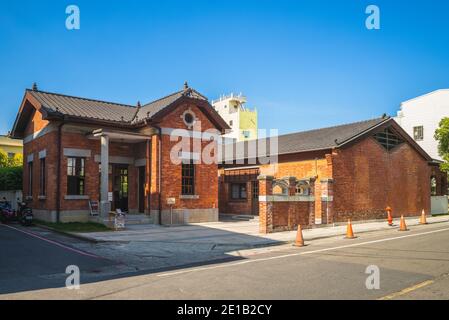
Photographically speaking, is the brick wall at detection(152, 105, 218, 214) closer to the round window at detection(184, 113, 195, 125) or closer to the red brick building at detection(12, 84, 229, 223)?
the red brick building at detection(12, 84, 229, 223)

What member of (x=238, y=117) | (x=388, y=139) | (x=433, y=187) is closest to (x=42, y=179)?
(x=388, y=139)

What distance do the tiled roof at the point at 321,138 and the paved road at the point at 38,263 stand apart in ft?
51.9

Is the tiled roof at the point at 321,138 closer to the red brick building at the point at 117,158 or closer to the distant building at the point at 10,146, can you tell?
the red brick building at the point at 117,158

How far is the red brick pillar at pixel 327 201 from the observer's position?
2122 centimetres

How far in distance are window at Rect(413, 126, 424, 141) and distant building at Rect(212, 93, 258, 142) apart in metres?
33.1

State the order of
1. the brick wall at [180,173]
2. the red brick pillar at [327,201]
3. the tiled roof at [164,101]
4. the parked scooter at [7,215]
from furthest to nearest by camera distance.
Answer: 1. the tiled roof at [164,101]
2. the red brick pillar at [327,201]
3. the parked scooter at [7,215]
4. the brick wall at [180,173]

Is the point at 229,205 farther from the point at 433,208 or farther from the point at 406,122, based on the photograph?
the point at 406,122

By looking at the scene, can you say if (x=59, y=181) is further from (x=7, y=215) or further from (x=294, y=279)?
(x=294, y=279)

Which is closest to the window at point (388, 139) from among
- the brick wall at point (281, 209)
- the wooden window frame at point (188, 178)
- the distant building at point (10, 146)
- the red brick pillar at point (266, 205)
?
the brick wall at point (281, 209)

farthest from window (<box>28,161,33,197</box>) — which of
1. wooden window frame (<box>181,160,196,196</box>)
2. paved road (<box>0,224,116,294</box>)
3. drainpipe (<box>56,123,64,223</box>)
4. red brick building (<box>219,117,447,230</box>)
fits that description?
red brick building (<box>219,117,447,230</box>)

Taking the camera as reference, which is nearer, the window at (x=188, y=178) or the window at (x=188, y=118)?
the window at (x=188, y=178)

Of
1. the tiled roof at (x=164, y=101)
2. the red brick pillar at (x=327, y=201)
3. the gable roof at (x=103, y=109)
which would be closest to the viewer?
the gable roof at (x=103, y=109)

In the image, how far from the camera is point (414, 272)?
339 inches

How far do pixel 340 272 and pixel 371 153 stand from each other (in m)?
18.4
